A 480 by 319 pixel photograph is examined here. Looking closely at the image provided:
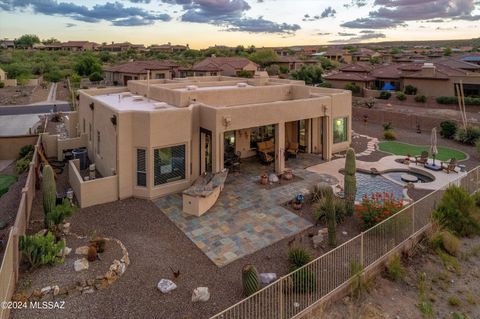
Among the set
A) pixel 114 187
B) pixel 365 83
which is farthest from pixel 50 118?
→ pixel 365 83

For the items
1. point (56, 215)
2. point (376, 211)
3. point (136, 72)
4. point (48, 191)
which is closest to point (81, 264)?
point (56, 215)

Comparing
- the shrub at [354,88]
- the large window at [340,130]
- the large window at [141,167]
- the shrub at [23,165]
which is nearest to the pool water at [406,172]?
the large window at [340,130]

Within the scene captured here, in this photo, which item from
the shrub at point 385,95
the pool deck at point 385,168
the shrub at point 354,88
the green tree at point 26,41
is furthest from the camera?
the green tree at point 26,41

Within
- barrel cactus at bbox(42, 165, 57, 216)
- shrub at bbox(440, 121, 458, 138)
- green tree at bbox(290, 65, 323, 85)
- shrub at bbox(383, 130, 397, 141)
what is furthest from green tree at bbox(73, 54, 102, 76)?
barrel cactus at bbox(42, 165, 57, 216)

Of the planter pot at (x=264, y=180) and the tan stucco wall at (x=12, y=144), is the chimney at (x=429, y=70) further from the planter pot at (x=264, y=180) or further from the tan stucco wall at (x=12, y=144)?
the tan stucco wall at (x=12, y=144)

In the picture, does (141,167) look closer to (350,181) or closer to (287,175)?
(287,175)

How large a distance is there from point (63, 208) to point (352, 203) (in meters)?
11.5

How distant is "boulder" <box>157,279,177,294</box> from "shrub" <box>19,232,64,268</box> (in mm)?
3554

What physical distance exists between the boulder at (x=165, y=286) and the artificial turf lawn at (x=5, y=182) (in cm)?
1444

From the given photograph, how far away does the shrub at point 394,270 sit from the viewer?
11.4 metres

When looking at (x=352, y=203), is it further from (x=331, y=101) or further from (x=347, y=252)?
(x=331, y=101)

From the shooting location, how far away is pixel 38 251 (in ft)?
36.2

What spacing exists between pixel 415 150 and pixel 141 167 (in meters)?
20.2

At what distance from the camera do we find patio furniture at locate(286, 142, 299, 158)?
2357 cm
